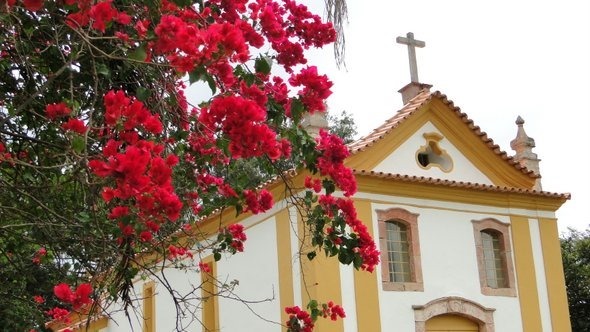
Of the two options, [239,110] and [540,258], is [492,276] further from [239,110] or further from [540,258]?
[239,110]

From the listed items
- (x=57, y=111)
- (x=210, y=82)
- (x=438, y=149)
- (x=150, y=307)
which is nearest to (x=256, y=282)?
(x=438, y=149)

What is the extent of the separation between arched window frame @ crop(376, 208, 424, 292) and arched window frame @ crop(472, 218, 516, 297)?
1276mm

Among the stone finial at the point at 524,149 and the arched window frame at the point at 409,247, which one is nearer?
the arched window frame at the point at 409,247

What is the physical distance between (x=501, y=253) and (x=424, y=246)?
5.74ft

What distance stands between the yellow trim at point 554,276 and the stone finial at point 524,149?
1.19 metres

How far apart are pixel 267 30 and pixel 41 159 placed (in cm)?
172

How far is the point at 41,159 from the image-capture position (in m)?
5.04

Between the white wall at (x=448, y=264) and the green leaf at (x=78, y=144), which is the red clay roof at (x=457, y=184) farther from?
the green leaf at (x=78, y=144)

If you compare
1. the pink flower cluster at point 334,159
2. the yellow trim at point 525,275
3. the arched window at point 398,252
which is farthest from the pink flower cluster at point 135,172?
the yellow trim at point 525,275

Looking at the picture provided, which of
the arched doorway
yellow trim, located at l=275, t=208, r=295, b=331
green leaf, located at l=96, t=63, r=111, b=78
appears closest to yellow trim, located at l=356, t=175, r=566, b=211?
yellow trim, located at l=275, t=208, r=295, b=331

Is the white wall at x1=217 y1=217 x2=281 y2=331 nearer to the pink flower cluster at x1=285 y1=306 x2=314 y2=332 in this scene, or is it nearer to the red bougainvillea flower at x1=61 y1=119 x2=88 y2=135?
the pink flower cluster at x1=285 y1=306 x2=314 y2=332

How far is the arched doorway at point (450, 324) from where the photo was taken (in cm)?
1170

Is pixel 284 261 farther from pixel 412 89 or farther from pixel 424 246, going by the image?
pixel 412 89

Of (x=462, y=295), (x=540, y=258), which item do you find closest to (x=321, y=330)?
(x=462, y=295)
